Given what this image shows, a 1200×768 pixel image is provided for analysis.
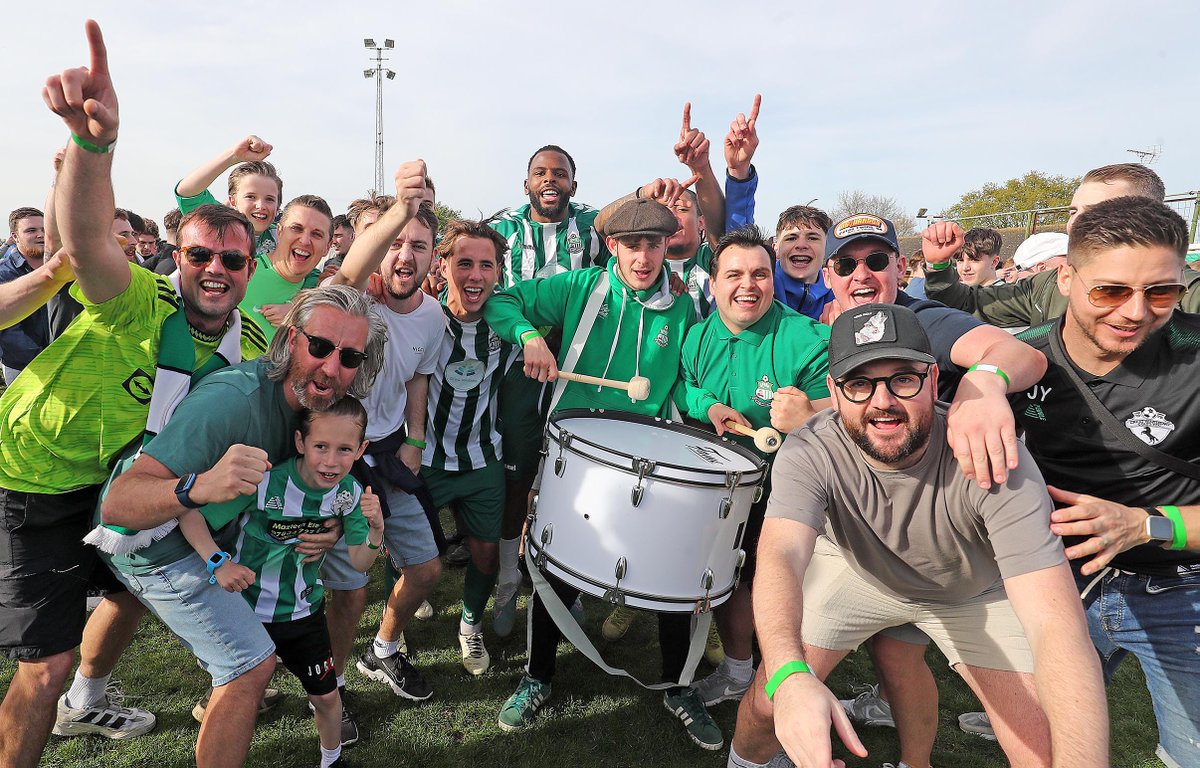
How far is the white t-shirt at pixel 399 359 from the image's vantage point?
3482mm

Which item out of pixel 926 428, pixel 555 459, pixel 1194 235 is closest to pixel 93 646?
pixel 555 459

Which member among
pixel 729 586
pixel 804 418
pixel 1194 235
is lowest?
pixel 729 586

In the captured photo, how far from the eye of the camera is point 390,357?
348 centimetres

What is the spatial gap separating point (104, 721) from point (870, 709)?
3.91 metres

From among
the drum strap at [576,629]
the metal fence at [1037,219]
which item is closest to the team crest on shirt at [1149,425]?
the drum strap at [576,629]

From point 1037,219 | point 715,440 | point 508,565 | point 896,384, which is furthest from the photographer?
point 1037,219

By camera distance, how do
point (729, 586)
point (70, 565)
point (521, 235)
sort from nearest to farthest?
point (70, 565)
point (729, 586)
point (521, 235)

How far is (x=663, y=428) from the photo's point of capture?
3.28 meters

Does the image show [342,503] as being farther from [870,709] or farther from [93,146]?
[870,709]

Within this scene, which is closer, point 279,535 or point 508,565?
point 279,535

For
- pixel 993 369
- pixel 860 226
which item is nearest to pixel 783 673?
pixel 993 369

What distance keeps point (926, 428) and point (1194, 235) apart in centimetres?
1925

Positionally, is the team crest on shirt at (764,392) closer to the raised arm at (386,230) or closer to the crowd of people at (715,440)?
the crowd of people at (715,440)

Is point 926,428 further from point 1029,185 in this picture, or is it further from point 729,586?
point 1029,185
